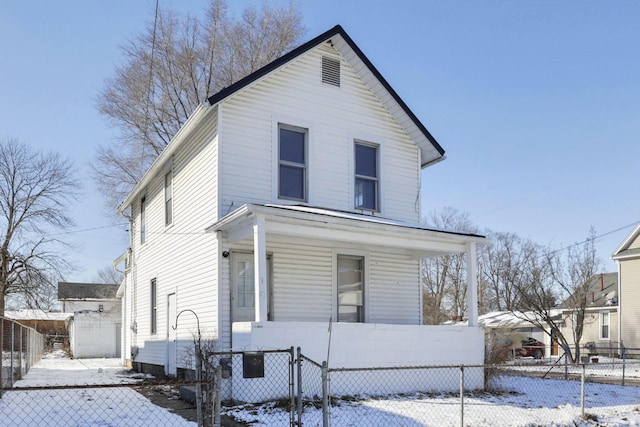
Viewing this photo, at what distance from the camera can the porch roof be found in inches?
423

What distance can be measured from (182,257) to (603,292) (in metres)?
28.9

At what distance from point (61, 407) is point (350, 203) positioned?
7108 mm

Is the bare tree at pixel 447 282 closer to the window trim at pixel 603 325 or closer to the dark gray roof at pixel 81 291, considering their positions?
the window trim at pixel 603 325

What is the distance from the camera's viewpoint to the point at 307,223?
11.1 meters

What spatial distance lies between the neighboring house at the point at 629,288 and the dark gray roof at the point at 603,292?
1829 millimetres

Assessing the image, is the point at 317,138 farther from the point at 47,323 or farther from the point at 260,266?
the point at 47,323

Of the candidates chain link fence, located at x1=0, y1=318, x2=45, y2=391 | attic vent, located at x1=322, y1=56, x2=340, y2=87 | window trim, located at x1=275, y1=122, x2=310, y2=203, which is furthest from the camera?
attic vent, located at x1=322, y1=56, x2=340, y2=87

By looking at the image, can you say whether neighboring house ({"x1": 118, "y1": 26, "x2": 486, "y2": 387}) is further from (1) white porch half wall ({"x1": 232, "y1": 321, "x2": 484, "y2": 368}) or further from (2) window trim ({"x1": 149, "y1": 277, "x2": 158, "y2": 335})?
(2) window trim ({"x1": 149, "y1": 277, "x2": 158, "y2": 335})

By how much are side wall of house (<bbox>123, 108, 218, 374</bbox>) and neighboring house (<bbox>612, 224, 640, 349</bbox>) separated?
2276 cm

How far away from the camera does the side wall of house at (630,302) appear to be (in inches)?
1136

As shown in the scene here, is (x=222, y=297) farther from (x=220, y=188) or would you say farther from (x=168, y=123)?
(x=168, y=123)

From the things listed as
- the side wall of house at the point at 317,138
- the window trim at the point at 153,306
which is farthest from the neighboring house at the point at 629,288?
the window trim at the point at 153,306

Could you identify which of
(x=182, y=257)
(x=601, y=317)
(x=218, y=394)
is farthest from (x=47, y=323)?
(x=218, y=394)

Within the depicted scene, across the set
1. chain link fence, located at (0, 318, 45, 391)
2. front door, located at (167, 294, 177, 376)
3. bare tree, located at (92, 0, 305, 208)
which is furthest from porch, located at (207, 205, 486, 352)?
bare tree, located at (92, 0, 305, 208)
